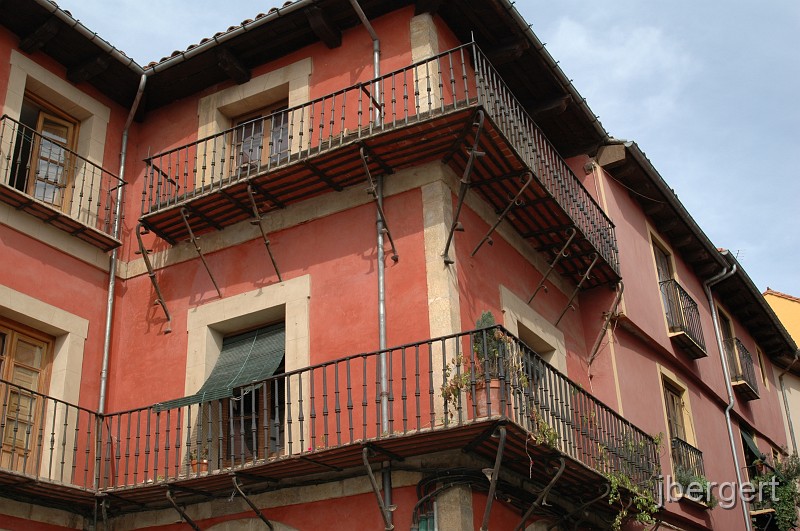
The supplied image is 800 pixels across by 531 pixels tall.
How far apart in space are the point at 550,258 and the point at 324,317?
13.0 ft

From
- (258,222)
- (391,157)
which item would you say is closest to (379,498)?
(258,222)

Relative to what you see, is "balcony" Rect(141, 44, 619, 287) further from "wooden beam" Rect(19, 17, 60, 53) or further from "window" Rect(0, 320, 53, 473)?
"wooden beam" Rect(19, 17, 60, 53)

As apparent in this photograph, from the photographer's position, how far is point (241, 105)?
13789 mm

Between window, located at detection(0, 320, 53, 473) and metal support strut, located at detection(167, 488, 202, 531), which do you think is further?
window, located at detection(0, 320, 53, 473)

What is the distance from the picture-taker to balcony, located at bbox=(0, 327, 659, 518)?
379 inches

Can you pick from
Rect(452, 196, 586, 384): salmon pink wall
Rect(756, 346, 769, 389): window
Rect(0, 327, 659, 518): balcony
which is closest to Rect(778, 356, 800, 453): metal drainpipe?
Rect(756, 346, 769, 389): window

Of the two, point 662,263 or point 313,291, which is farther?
point 662,263

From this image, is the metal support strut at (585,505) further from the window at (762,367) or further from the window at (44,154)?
the window at (762,367)

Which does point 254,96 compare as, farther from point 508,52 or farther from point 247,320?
point 508,52

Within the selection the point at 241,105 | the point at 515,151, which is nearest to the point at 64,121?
the point at 241,105

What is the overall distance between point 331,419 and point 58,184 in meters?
5.45

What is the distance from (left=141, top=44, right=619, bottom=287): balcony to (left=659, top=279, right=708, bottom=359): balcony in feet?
10.2

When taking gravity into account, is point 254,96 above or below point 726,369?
above

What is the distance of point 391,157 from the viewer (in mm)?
11328
